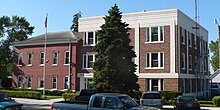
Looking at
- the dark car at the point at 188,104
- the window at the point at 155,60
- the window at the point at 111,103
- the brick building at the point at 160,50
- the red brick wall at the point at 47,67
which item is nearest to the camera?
the window at the point at 111,103

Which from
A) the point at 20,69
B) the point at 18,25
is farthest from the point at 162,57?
the point at 18,25

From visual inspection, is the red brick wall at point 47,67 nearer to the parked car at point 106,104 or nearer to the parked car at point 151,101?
the parked car at point 151,101

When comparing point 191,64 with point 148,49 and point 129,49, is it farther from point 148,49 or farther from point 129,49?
point 129,49

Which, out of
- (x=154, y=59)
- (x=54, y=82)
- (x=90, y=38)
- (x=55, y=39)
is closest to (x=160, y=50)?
(x=154, y=59)

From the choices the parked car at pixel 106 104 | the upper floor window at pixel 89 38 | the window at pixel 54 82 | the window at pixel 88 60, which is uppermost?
the upper floor window at pixel 89 38

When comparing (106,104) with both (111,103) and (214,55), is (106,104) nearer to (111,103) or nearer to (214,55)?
(111,103)

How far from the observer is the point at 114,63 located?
30.7 meters

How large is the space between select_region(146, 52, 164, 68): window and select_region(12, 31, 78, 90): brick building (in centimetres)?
1092

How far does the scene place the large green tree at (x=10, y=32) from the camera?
222 ft

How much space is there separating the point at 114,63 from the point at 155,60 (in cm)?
1001

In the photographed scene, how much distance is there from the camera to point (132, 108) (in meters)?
13.2

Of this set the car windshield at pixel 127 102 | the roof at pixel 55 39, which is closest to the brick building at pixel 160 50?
the roof at pixel 55 39

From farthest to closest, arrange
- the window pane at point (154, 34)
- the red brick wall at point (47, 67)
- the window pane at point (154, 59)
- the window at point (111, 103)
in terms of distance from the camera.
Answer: the red brick wall at point (47, 67)
the window pane at point (154, 34)
the window pane at point (154, 59)
the window at point (111, 103)

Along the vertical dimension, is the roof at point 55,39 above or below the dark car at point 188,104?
above
